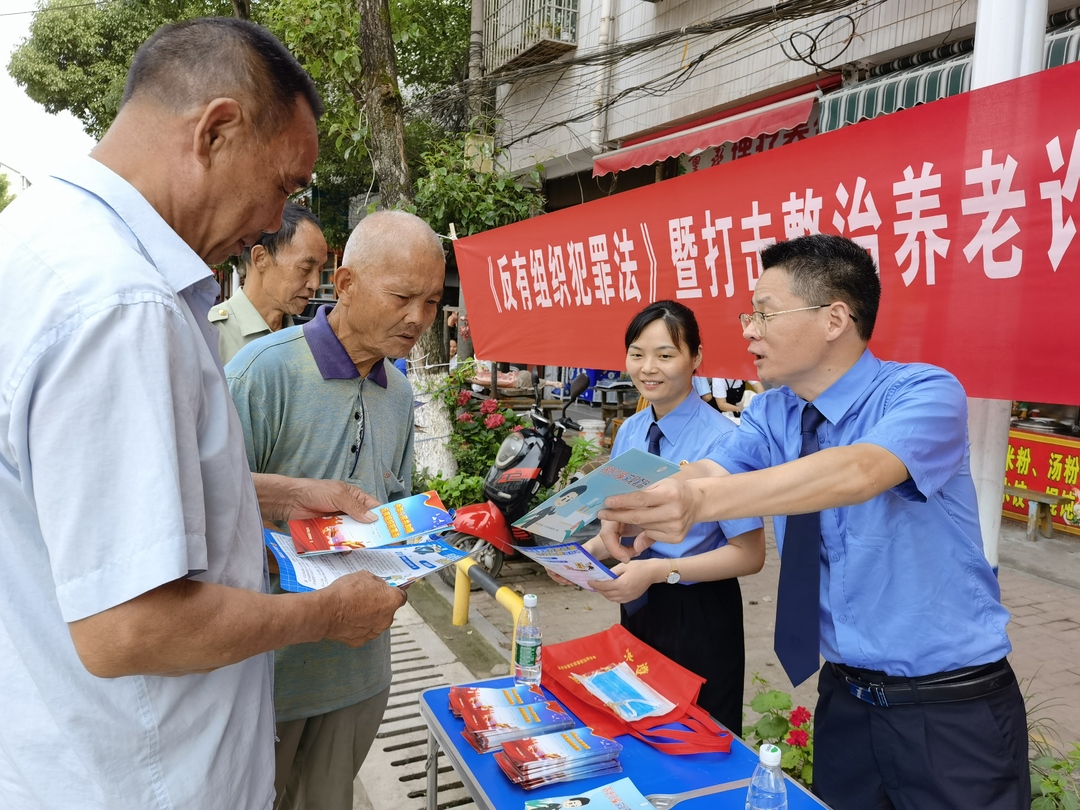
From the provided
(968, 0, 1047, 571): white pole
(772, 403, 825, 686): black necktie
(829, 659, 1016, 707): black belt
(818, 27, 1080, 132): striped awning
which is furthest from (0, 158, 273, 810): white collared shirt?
(818, 27, 1080, 132): striped awning

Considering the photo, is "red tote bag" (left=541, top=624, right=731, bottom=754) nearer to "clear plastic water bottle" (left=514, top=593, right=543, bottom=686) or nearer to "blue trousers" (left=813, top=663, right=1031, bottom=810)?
"clear plastic water bottle" (left=514, top=593, right=543, bottom=686)

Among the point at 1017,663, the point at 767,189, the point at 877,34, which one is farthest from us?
the point at 877,34

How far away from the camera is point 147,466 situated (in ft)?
2.77

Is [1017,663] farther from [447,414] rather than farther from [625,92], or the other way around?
[625,92]

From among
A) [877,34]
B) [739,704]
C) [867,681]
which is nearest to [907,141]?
[867,681]

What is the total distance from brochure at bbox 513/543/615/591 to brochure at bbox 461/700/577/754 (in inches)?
13.5

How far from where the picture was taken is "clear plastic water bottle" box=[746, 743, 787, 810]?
1.37 metres

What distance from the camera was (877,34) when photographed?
5352 millimetres

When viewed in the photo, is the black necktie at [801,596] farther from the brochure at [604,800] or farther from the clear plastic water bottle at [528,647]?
the clear plastic water bottle at [528,647]

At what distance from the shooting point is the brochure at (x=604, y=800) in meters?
1.45

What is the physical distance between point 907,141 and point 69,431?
2.28 m

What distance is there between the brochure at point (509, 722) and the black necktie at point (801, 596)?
56 cm

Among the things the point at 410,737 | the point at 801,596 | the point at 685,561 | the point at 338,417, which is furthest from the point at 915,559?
the point at 410,737

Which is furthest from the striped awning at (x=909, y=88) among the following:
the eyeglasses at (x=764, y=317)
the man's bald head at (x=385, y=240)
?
the man's bald head at (x=385, y=240)
